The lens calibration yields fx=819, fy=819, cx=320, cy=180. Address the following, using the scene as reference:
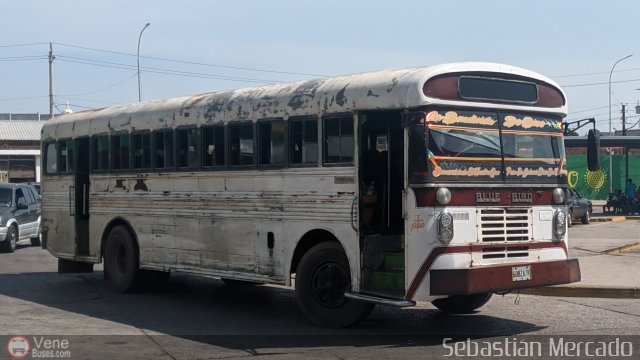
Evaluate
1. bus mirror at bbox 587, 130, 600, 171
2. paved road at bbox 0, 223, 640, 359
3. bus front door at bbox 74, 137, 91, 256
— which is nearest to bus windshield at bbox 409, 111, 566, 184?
bus mirror at bbox 587, 130, 600, 171

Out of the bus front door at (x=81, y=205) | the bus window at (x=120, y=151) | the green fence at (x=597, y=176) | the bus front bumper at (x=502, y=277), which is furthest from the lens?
the green fence at (x=597, y=176)

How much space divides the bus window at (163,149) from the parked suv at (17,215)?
11004 mm

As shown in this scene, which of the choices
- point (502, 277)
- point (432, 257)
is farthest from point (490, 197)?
point (432, 257)

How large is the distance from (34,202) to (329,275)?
648 inches

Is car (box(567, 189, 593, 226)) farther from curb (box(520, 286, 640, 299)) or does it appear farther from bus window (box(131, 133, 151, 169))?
bus window (box(131, 133, 151, 169))

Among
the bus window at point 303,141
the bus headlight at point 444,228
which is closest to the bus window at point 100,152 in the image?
the bus window at point 303,141

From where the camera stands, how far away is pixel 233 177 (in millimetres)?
11164

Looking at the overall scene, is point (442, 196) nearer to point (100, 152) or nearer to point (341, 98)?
point (341, 98)

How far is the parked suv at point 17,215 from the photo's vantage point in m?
22.1

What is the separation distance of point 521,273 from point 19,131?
6980 cm

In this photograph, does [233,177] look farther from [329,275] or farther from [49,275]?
[49,275]

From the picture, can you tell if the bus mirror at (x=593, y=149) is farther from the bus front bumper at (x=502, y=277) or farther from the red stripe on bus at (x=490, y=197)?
the bus front bumper at (x=502, y=277)

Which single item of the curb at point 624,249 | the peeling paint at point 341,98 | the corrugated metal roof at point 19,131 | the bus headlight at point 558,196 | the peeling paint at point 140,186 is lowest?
the curb at point 624,249

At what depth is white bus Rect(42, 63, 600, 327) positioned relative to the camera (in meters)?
8.79
